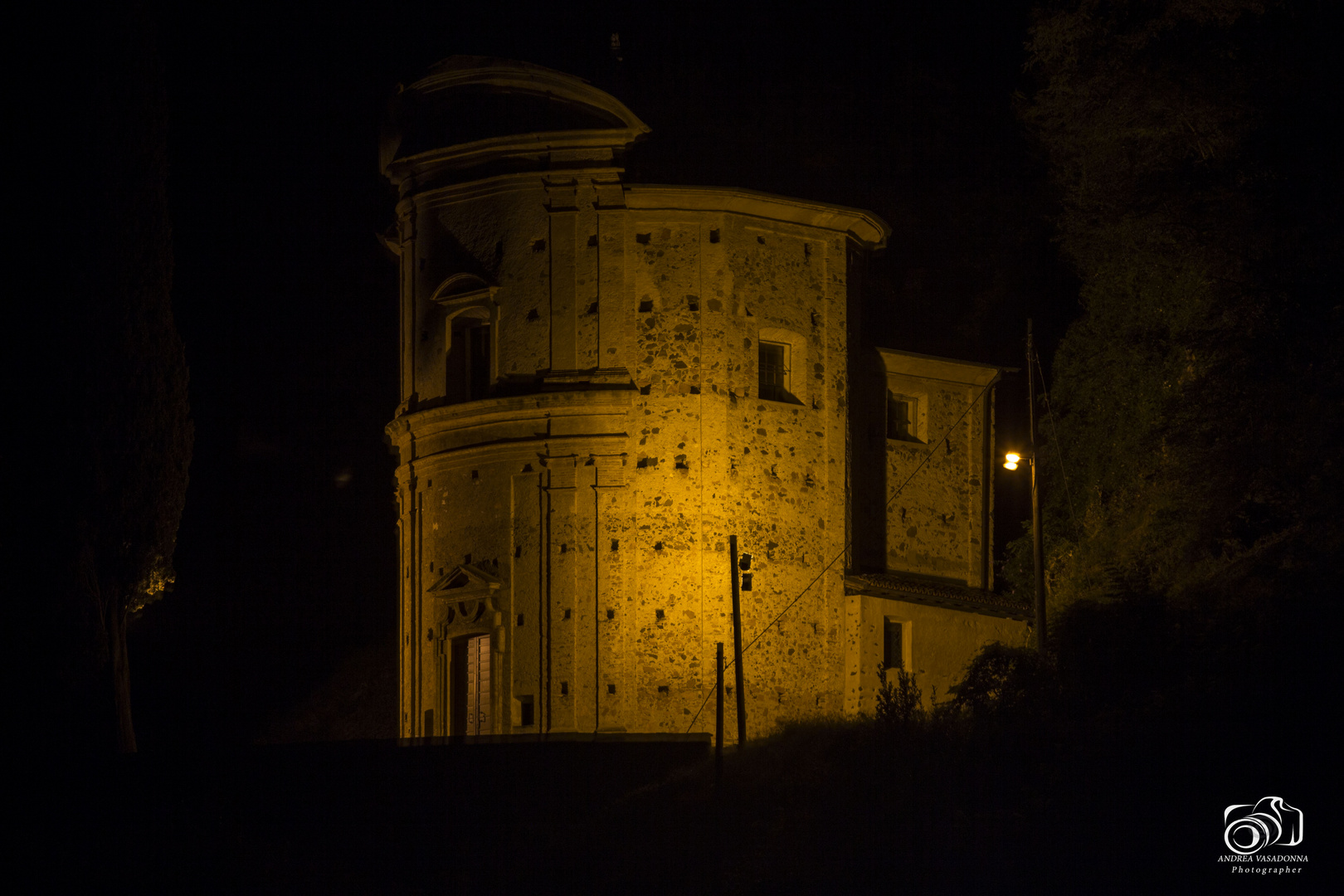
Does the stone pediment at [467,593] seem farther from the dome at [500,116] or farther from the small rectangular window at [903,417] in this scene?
the small rectangular window at [903,417]

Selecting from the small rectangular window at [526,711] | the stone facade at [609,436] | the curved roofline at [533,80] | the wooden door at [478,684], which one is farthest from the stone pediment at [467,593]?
the curved roofline at [533,80]

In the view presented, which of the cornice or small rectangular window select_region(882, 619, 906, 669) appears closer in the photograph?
the cornice

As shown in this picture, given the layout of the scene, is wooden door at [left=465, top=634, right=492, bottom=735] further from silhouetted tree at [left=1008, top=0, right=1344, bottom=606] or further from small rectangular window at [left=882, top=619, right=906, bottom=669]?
silhouetted tree at [left=1008, top=0, right=1344, bottom=606]

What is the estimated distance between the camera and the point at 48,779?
2253 cm

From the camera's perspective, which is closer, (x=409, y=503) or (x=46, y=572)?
(x=46, y=572)

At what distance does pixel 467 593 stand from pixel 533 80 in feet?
25.2

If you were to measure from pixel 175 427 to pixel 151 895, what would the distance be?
9298mm

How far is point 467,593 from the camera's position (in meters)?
27.1

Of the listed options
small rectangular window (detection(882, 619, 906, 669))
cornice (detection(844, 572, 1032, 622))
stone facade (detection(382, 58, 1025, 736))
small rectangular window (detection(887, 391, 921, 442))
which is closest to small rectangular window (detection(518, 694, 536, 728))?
stone facade (detection(382, 58, 1025, 736))

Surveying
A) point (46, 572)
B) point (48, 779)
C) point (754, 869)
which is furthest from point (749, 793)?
point (46, 572)

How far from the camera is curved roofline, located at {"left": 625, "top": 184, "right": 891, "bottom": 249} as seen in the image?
27.2 m

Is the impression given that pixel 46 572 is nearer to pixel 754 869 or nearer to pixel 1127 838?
pixel 754 869

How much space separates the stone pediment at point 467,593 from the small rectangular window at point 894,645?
602 centimetres

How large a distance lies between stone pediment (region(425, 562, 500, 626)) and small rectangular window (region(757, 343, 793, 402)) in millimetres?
5018
